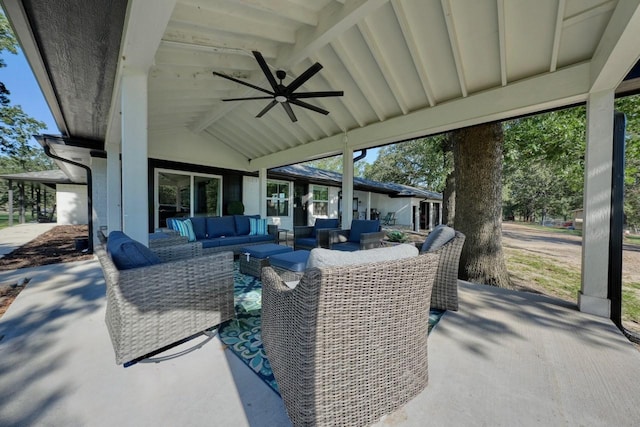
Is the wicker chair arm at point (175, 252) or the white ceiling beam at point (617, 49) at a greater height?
the white ceiling beam at point (617, 49)

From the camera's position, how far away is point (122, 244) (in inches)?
74.7

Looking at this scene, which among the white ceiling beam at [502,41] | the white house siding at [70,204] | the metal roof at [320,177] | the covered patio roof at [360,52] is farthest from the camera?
the white house siding at [70,204]

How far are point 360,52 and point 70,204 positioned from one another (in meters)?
16.6

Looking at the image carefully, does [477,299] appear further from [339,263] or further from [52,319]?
[52,319]

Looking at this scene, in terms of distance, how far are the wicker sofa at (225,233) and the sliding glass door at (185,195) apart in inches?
84.6

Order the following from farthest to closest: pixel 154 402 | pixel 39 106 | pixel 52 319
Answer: pixel 39 106 < pixel 52 319 < pixel 154 402

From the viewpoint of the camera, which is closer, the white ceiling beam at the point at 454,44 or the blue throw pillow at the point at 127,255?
the blue throw pillow at the point at 127,255

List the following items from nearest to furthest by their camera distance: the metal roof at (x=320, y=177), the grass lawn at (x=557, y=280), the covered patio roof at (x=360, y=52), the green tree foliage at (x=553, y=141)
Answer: the covered patio roof at (x=360, y=52) → the grass lawn at (x=557, y=280) → the green tree foliage at (x=553, y=141) → the metal roof at (x=320, y=177)

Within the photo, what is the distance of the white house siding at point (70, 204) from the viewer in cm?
1262

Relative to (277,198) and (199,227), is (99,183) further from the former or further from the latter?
(277,198)

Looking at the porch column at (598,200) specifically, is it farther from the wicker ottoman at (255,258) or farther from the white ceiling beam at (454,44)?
the wicker ottoman at (255,258)

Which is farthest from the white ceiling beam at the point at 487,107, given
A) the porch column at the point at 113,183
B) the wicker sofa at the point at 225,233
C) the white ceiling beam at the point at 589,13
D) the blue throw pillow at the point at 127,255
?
the porch column at the point at 113,183

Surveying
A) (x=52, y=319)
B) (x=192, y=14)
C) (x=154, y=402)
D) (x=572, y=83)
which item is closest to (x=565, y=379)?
(x=154, y=402)

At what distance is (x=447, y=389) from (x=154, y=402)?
1.87m
